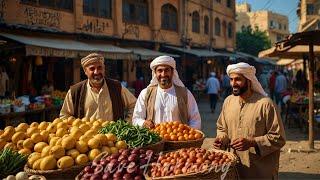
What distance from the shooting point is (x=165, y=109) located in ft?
17.0

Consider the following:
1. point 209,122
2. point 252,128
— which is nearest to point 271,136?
point 252,128

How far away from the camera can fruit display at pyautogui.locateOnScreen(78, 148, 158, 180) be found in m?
3.25

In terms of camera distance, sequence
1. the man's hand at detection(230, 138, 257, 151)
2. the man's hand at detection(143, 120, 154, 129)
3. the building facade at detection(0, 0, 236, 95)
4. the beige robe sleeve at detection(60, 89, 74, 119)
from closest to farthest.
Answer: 1. the man's hand at detection(230, 138, 257, 151)
2. the man's hand at detection(143, 120, 154, 129)
3. the beige robe sleeve at detection(60, 89, 74, 119)
4. the building facade at detection(0, 0, 236, 95)

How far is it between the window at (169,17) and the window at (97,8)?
559 cm

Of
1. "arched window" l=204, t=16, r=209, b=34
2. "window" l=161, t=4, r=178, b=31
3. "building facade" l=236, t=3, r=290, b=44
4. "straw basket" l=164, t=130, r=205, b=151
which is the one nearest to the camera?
"straw basket" l=164, t=130, r=205, b=151

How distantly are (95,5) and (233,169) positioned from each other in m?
16.6

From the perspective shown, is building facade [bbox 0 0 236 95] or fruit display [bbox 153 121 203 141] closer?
fruit display [bbox 153 121 203 141]

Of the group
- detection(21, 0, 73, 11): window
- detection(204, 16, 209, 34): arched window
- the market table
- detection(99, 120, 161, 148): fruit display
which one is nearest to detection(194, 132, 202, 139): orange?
detection(99, 120, 161, 148): fruit display

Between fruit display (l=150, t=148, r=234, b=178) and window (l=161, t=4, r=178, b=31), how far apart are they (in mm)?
21598

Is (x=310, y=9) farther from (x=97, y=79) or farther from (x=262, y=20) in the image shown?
(x=97, y=79)

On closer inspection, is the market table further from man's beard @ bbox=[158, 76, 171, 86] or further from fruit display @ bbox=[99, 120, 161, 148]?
fruit display @ bbox=[99, 120, 161, 148]

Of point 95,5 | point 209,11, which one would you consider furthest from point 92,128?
point 209,11

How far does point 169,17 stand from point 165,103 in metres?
21.0

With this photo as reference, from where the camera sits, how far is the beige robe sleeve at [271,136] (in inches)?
153
